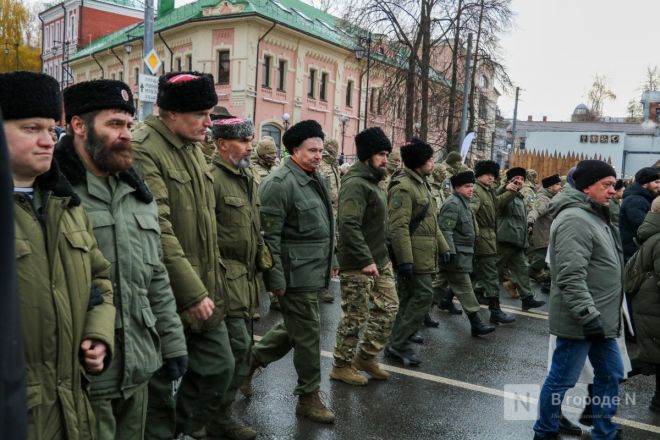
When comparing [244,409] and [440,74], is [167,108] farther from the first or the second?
[440,74]

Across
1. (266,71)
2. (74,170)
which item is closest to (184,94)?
(74,170)

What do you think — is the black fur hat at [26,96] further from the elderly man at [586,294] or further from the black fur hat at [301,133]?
the elderly man at [586,294]

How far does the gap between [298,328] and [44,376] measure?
2.61m

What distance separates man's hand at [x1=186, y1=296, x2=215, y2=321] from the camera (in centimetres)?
323

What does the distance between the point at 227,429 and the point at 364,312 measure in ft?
5.51

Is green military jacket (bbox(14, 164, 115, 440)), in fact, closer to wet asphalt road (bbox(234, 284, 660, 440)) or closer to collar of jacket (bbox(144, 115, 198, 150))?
collar of jacket (bbox(144, 115, 198, 150))

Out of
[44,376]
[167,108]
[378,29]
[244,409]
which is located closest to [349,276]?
[244,409]

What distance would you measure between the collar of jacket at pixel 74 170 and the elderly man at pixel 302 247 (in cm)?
176

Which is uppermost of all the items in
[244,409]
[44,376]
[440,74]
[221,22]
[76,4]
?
[76,4]

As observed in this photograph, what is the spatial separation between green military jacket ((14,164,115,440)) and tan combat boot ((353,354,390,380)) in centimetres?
355

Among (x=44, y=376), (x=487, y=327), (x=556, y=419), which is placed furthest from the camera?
(x=487, y=327)

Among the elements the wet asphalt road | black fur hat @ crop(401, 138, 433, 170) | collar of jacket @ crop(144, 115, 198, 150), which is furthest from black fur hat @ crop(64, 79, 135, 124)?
black fur hat @ crop(401, 138, 433, 170)

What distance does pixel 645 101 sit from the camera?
4519cm

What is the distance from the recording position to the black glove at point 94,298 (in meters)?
2.40
